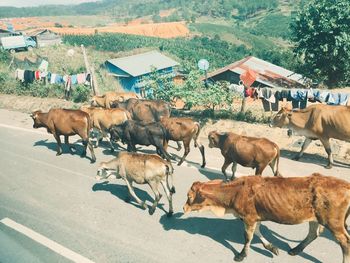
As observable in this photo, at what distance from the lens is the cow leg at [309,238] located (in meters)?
7.48

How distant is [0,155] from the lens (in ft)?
46.4

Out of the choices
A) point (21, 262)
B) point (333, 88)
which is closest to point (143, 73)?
point (333, 88)

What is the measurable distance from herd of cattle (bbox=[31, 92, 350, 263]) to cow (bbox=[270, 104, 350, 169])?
28 mm

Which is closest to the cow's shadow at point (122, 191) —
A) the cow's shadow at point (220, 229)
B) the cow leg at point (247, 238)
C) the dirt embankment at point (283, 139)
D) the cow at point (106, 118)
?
the cow's shadow at point (220, 229)

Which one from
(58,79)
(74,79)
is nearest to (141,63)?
(58,79)

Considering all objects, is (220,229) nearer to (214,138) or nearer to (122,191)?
(214,138)

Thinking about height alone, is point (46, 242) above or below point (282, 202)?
below

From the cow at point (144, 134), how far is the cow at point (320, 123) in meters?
4.22

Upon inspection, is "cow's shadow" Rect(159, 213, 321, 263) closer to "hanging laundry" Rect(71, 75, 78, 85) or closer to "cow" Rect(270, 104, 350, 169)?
"cow" Rect(270, 104, 350, 169)

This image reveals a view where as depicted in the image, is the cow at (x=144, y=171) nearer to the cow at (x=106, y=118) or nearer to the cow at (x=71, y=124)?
the cow at (x=71, y=124)

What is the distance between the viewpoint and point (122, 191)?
35.4 feet

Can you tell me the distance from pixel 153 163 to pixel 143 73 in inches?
971

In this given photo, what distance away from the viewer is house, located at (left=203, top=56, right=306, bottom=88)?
3041cm

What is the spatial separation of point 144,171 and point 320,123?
20.4 feet
